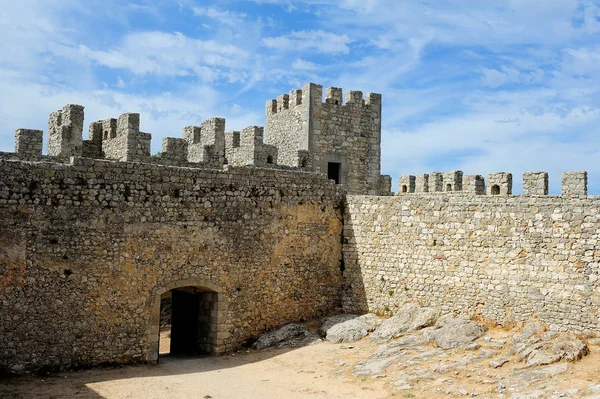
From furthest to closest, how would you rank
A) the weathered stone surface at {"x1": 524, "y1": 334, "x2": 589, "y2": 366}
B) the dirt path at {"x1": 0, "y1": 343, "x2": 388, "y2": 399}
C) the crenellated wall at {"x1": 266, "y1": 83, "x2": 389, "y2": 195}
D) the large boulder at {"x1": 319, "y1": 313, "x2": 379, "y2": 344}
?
the crenellated wall at {"x1": 266, "y1": 83, "x2": 389, "y2": 195}, the large boulder at {"x1": 319, "y1": 313, "x2": 379, "y2": 344}, the dirt path at {"x1": 0, "y1": 343, "x2": 388, "y2": 399}, the weathered stone surface at {"x1": 524, "y1": 334, "x2": 589, "y2": 366}

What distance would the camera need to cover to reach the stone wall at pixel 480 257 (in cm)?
1300

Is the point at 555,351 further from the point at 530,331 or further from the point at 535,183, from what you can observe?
the point at 535,183

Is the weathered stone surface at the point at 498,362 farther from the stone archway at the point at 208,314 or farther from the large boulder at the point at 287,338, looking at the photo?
the stone archway at the point at 208,314

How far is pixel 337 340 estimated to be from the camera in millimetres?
15508

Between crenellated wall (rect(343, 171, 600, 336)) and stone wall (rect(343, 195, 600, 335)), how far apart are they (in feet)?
0.07

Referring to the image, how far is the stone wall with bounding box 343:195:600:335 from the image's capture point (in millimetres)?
13000

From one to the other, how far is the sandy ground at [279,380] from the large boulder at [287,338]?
59cm

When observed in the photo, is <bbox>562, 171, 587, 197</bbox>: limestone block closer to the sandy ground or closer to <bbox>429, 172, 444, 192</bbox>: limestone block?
the sandy ground

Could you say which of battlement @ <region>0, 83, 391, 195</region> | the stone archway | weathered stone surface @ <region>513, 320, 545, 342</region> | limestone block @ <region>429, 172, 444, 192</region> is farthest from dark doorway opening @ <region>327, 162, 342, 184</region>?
weathered stone surface @ <region>513, 320, 545, 342</region>

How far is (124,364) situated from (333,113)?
Result: 464 inches

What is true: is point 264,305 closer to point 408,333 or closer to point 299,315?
point 299,315

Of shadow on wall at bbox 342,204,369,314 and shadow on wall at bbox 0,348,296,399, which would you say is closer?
shadow on wall at bbox 0,348,296,399

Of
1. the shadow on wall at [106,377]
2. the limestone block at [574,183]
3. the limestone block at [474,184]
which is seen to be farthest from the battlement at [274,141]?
the limestone block at [574,183]

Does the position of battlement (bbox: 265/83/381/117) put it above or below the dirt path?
above
